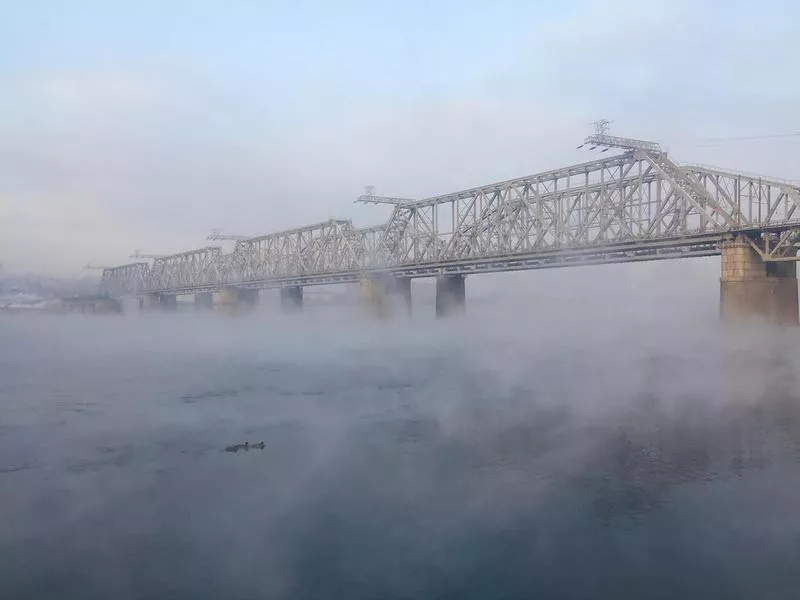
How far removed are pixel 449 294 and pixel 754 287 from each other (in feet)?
136

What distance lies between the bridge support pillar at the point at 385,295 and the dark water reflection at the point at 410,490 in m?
57.2

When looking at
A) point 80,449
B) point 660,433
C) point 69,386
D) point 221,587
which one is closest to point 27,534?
point 221,587

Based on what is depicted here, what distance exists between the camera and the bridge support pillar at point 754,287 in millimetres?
49812

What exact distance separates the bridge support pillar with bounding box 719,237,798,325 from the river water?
1141 cm

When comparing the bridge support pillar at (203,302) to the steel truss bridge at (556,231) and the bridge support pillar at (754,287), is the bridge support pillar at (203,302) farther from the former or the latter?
the bridge support pillar at (754,287)

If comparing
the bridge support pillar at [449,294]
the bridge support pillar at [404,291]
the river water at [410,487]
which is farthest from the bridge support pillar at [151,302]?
the river water at [410,487]

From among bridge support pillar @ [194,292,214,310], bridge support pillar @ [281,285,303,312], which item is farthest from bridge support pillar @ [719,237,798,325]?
bridge support pillar @ [194,292,214,310]

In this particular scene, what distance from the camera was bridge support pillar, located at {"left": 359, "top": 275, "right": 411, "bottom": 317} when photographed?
94562 millimetres

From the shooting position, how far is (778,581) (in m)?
11.8

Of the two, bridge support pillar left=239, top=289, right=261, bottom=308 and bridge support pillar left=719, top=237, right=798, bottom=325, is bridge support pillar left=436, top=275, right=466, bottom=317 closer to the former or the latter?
bridge support pillar left=719, top=237, right=798, bottom=325

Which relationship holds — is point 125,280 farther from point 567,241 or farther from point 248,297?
point 567,241

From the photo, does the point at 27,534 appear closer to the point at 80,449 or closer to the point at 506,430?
the point at 80,449

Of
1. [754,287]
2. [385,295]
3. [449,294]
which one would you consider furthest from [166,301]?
[754,287]

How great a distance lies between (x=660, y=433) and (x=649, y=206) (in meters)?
Result: 41.3
